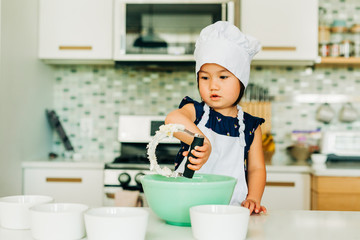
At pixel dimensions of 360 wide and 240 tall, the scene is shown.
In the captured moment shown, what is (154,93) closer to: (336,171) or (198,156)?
(336,171)

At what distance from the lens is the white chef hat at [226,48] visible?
1269mm

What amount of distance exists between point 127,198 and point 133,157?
392mm

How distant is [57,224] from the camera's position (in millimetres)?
765

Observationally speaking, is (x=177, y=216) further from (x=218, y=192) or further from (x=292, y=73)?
(x=292, y=73)

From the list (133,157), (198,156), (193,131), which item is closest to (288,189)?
(133,157)

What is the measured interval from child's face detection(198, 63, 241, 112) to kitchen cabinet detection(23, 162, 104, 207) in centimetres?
121

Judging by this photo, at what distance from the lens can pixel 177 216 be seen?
2.91 ft

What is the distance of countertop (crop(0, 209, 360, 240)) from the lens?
83cm

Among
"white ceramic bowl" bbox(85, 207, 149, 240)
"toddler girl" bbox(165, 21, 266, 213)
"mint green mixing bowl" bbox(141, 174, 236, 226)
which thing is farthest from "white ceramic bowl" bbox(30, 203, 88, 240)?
"toddler girl" bbox(165, 21, 266, 213)

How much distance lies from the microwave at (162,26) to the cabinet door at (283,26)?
0.16 m

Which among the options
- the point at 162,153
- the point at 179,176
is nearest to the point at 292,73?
the point at 162,153

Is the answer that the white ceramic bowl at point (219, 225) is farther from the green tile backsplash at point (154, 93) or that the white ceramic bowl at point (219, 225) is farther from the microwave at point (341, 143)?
the green tile backsplash at point (154, 93)

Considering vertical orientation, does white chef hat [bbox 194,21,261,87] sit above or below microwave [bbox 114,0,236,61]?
below

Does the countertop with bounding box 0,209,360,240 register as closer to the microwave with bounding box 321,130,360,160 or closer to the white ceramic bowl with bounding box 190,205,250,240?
the white ceramic bowl with bounding box 190,205,250,240
